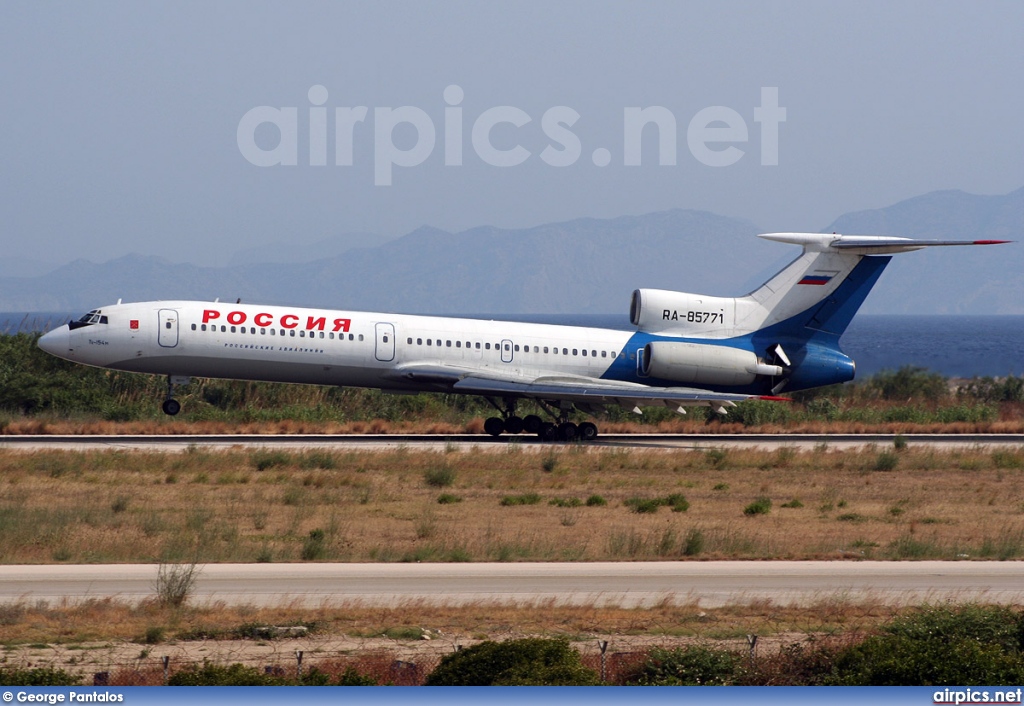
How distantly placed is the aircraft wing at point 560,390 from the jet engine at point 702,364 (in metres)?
0.76

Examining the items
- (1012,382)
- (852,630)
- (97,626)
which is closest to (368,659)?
(97,626)

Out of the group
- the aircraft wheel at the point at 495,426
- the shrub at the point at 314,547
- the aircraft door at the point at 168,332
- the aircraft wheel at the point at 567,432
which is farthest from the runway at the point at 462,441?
the shrub at the point at 314,547

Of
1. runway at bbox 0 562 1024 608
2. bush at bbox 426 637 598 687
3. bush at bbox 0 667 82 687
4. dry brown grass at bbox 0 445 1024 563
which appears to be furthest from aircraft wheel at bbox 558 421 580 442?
bush at bbox 0 667 82 687

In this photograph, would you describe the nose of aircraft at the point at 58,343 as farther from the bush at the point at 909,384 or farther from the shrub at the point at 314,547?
the bush at the point at 909,384

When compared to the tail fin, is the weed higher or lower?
lower

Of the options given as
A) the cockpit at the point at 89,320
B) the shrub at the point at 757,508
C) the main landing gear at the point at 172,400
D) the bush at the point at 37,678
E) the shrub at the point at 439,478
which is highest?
the cockpit at the point at 89,320

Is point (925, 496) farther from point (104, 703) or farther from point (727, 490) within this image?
point (104, 703)

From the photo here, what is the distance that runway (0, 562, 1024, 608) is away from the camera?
15266 millimetres

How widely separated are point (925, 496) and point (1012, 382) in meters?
31.7

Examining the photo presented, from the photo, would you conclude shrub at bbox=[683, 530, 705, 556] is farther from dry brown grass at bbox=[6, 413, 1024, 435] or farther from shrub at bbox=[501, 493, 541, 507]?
dry brown grass at bbox=[6, 413, 1024, 435]

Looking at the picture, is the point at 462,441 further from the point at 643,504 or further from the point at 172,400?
the point at 643,504

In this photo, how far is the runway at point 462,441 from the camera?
3409 centimetres

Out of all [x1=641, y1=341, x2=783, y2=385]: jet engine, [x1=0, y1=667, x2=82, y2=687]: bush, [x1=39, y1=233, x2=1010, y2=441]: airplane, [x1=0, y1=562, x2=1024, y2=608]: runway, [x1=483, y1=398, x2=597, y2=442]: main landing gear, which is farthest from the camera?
[x1=483, y1=398, x2=597, y2=442]: main landing gear

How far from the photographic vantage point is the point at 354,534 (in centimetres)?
2077
